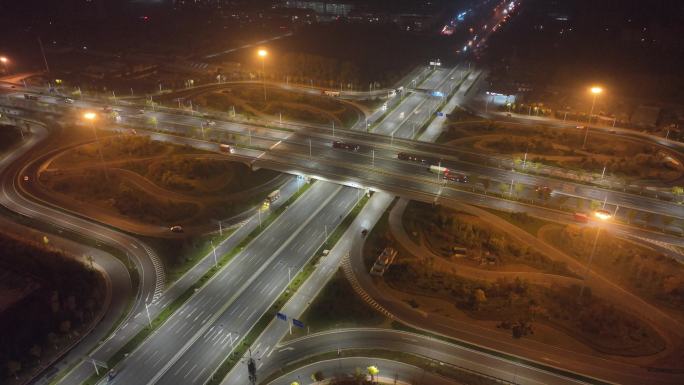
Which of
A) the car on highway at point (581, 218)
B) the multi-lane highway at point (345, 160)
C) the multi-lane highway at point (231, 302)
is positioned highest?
the multi-lane highway at point (345, 160)

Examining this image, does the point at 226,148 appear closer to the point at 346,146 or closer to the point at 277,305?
the point at 346,146

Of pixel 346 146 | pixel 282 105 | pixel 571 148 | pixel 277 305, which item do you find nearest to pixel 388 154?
pixel 346 146

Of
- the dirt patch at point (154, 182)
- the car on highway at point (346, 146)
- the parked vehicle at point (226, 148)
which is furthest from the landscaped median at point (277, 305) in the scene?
the parked vehicle at point (226, 148)

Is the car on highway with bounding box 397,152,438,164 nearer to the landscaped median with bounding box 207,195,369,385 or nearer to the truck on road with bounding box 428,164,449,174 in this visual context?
the truck on road with bounding box 428,164,449,174

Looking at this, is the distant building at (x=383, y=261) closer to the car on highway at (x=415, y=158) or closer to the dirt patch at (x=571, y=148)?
the car on highway at (x=415, y=158)

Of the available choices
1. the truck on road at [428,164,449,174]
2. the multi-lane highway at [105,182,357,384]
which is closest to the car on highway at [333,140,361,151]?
the truck on road at [428,164,449,174]

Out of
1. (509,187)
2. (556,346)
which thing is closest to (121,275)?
(556,346)
